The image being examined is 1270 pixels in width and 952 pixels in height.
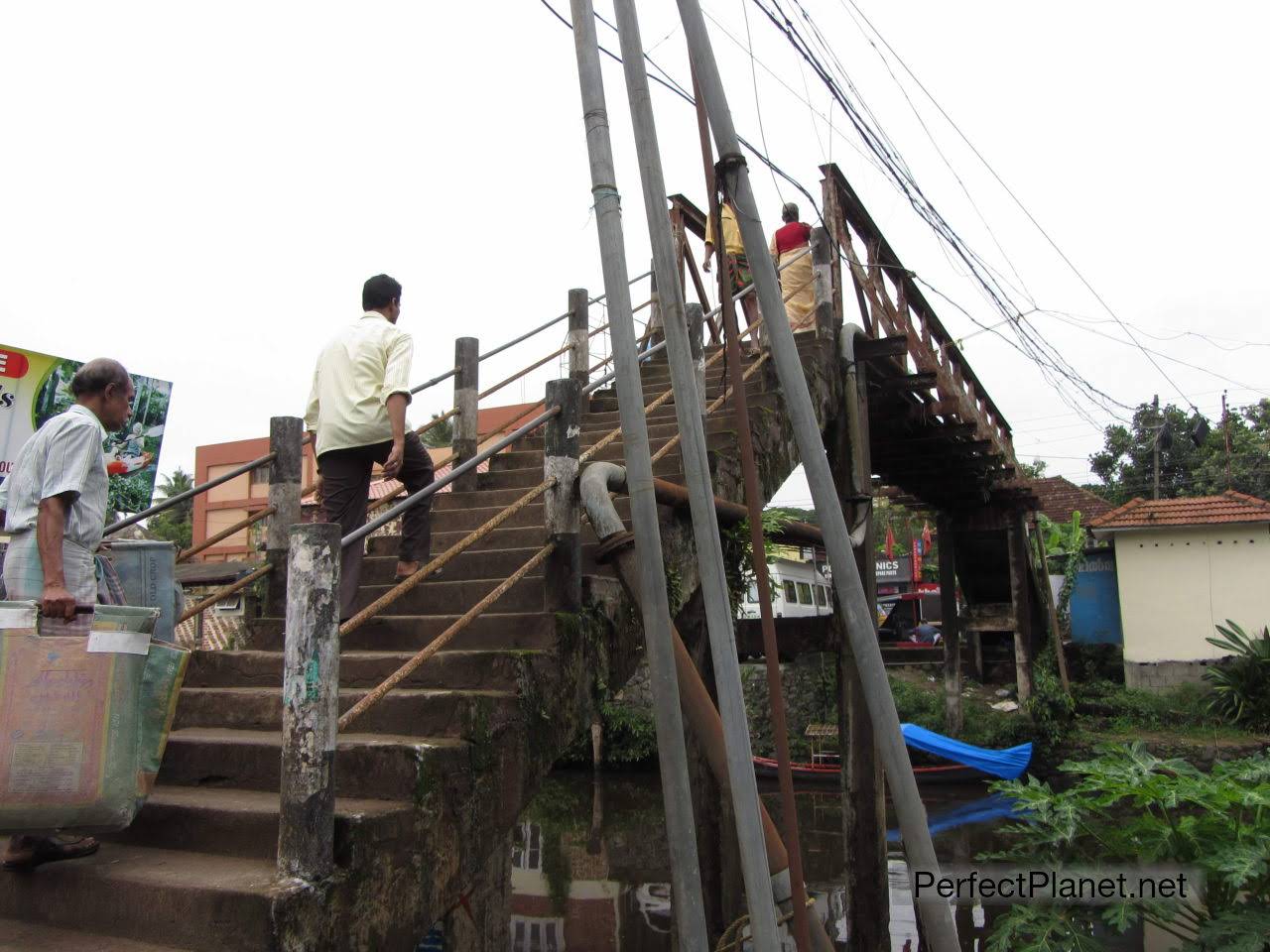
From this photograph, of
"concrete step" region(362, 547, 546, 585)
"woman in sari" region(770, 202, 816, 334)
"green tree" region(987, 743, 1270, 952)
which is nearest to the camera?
"green tree" region(987, 743, 1270, 952)

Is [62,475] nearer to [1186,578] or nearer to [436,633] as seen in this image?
[436,633]

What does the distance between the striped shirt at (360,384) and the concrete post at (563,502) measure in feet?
2.29

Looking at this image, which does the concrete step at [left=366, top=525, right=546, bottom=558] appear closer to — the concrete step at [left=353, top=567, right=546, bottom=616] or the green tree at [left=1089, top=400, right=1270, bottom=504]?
the concrete step at [left=353, top=567, right=546, bottom=616]

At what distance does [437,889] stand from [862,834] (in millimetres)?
5780

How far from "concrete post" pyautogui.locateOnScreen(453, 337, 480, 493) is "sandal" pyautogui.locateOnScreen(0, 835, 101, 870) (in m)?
3.65

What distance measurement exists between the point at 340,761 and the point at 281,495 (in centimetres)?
184

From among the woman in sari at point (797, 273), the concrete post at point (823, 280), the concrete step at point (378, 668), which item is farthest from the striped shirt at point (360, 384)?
the woman in sari at point (797, 273)

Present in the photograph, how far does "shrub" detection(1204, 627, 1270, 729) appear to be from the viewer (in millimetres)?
14859

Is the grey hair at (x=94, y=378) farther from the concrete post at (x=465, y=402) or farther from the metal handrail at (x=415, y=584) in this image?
the concrete post at (x=465, y=402)

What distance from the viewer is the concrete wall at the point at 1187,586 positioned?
16281mm

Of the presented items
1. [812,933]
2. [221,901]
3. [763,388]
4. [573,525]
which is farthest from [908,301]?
[221,901]

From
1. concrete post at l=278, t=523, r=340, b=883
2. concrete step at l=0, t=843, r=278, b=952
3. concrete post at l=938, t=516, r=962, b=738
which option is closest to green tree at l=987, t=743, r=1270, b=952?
concrete post at l=278, t=523, r=340, b=883

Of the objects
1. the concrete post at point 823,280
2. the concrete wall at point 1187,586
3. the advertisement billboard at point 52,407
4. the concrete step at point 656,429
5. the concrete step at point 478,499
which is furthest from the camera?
the concrete wall at point 1187,586

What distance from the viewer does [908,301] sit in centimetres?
1006
